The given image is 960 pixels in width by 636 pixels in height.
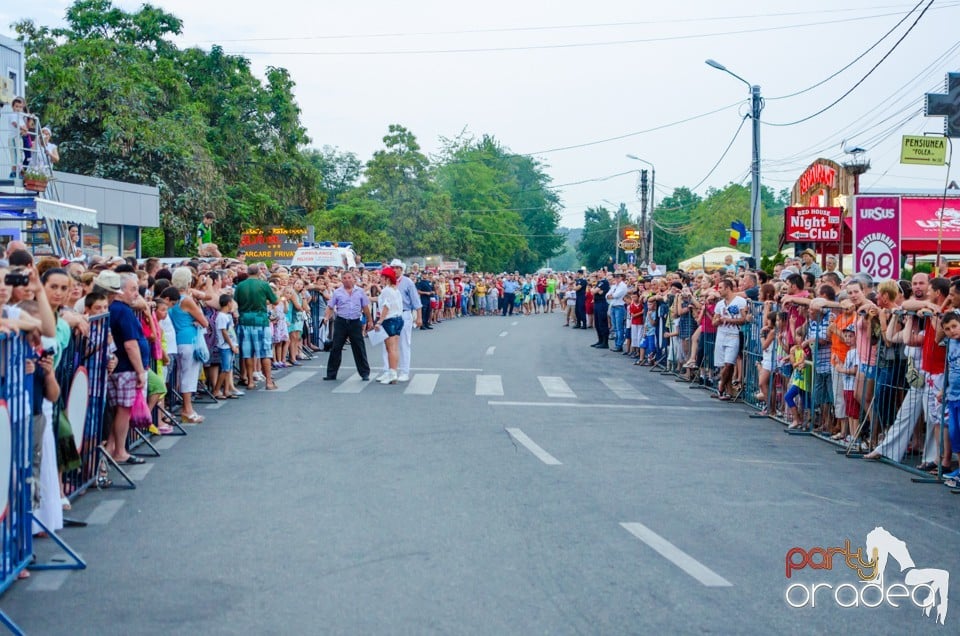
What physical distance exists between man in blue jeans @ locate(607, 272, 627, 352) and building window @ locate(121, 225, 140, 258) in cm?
1921

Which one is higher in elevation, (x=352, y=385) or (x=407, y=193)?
(x=407, y=193)

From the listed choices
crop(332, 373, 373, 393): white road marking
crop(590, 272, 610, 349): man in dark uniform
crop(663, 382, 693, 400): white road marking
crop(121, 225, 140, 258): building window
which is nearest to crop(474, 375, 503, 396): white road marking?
crop(332, 373, 373, 393): white road marking

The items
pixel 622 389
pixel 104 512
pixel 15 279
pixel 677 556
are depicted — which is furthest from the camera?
pixel 622 389

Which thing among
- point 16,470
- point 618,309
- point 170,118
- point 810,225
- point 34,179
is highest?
point 170,118

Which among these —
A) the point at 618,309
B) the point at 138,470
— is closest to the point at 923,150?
the point at 618,309

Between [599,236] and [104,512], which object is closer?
[104,512]

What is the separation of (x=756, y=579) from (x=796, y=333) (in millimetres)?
7834

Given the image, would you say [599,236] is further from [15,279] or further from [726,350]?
[15,279]

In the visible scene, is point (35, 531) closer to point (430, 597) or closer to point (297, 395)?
point (430, 597)

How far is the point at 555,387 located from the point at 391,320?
2927 mm

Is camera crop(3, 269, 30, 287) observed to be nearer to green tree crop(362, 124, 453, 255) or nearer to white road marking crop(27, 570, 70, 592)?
white road marking crop(27, 570, 70, 592)

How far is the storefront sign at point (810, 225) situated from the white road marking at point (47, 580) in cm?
2103

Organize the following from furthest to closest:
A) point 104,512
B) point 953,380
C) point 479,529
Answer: point 953,380 → point 104,512 → point 479,529

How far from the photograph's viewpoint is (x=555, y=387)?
17328 mm
